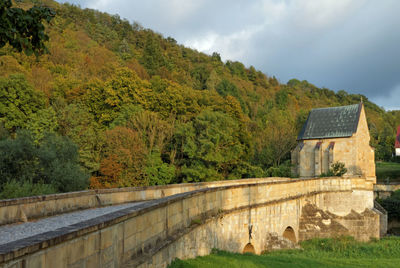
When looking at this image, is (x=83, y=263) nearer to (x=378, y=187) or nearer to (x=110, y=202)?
(x=110, y=202)

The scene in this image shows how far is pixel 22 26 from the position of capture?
7246 millimetres

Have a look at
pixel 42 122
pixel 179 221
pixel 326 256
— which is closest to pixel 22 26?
pixel 179 221

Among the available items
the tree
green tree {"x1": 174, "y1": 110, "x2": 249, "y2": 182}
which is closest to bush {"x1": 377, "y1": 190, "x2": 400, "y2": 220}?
green tree {"x1": 174, "y1": 110, "x2": 249, "y2": 182}

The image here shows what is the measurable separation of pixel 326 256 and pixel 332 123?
27.4 metres

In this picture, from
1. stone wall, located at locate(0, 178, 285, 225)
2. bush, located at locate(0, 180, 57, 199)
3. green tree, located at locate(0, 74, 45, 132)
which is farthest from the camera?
green tree, located at locate(0, 74, 45, 132)

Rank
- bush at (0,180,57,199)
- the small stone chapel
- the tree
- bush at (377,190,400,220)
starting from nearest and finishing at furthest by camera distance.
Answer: the tree < bush at (0,180,57,199) < bush at (377,190,400,220) < the small stone chapel

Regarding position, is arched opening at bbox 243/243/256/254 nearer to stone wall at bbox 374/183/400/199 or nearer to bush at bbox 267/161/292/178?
bush at bbox 267/161/292/178

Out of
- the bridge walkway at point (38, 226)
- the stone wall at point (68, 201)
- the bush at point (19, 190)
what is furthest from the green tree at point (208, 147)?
the bridge walkway at point (38, 226)

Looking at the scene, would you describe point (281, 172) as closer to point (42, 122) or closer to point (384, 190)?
point (384, 190)

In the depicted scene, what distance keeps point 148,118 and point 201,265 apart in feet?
98.9

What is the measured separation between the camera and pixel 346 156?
40469mm

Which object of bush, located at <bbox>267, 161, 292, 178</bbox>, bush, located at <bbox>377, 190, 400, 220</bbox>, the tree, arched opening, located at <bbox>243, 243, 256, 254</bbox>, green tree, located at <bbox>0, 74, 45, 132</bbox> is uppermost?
green tree, located at <bbox>0, 74, 45, 132</bbox>

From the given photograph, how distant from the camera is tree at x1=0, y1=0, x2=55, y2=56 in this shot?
6.96 m

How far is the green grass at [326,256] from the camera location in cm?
1022
